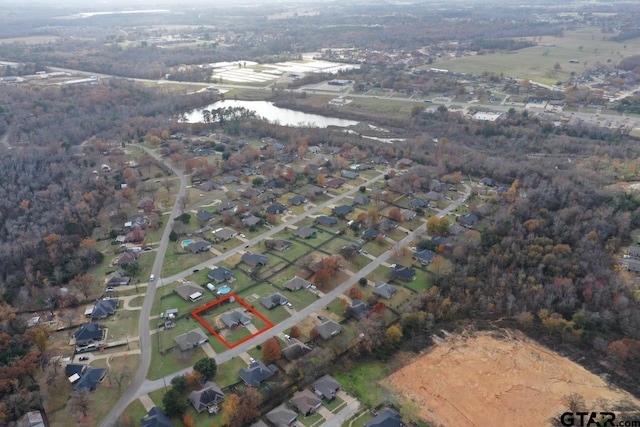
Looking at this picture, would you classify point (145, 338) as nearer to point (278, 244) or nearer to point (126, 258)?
point (126, 258)

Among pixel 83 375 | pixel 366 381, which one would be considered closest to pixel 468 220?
pixel 366 381

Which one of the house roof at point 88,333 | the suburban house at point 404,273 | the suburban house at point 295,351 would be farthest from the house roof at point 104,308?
the suburban house at point 404,273

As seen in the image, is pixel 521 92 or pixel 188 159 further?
pixel 521 92

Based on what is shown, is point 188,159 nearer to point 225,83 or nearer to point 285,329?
point 285,329

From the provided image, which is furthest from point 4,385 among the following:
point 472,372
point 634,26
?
point 634,26

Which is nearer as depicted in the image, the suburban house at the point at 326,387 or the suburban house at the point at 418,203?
the suburban house at the point at 326,387

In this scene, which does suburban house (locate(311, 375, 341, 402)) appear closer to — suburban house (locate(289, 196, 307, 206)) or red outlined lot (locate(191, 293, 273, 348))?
red outlined lot (locate(191, 293, 273, 348))

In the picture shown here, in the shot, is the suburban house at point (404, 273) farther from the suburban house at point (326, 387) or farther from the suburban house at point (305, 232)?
the suburban house at point (326, 387)
